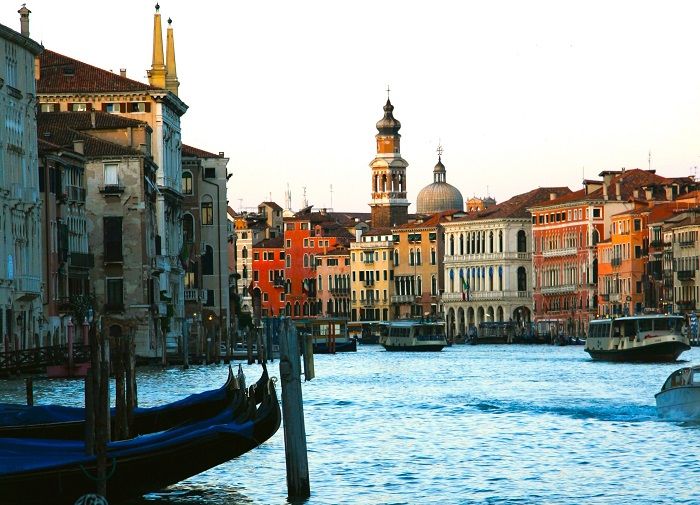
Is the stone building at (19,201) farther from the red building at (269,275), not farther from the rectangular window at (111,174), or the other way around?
the red building at (269,275)

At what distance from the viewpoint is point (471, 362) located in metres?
73.1

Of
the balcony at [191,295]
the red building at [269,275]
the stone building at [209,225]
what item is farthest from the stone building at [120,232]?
the red building at [269,275]

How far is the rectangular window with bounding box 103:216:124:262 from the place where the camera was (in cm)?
6131

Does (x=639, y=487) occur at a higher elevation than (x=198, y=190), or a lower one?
lower

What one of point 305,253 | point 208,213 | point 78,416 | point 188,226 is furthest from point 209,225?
point 305,253

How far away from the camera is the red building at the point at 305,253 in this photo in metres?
149

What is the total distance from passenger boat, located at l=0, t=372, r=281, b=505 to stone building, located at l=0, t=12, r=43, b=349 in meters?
26.0

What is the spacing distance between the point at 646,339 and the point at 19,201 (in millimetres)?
20241

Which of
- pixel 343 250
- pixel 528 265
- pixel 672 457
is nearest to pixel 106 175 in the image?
pixel 672 457

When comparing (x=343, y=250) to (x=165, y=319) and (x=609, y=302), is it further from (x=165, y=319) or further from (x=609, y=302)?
(x=165, y=319)

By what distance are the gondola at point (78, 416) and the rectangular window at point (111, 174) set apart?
35.1 metres

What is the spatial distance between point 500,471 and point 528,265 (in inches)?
4069

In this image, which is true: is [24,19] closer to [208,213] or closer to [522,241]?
[208,213]

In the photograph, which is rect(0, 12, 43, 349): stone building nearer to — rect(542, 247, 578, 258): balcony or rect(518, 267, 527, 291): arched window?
rect(542, 247, 578, 258): balcony
